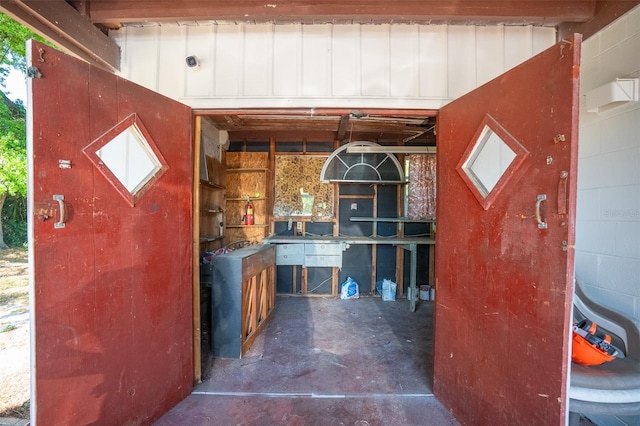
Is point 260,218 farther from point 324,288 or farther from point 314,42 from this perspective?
point 314,42

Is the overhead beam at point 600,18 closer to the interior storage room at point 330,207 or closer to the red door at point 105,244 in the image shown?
the interior storage room at point 330,207

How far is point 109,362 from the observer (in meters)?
1.46

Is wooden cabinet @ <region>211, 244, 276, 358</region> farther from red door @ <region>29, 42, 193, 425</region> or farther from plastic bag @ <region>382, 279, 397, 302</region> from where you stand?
plastic bag @ <region>382, 279, 397, 302</region>

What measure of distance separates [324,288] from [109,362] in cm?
335

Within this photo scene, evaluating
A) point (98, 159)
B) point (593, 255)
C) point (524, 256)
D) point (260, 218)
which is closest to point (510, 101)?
point (524, 256)

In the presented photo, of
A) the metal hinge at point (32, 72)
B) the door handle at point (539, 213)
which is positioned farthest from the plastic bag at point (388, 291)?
the metal hinge at point (32, 72)

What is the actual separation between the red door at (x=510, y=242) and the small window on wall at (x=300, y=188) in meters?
2.75

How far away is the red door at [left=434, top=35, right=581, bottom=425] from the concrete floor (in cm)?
40

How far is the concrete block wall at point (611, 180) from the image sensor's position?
5.04 feet

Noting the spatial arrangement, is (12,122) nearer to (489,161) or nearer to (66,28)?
(66,28)

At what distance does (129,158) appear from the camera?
1.55 metres

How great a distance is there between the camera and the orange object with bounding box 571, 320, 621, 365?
1.35 metres

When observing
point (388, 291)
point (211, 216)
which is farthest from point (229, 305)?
point (388, 291)

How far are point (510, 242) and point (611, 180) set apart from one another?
34.4 inches
